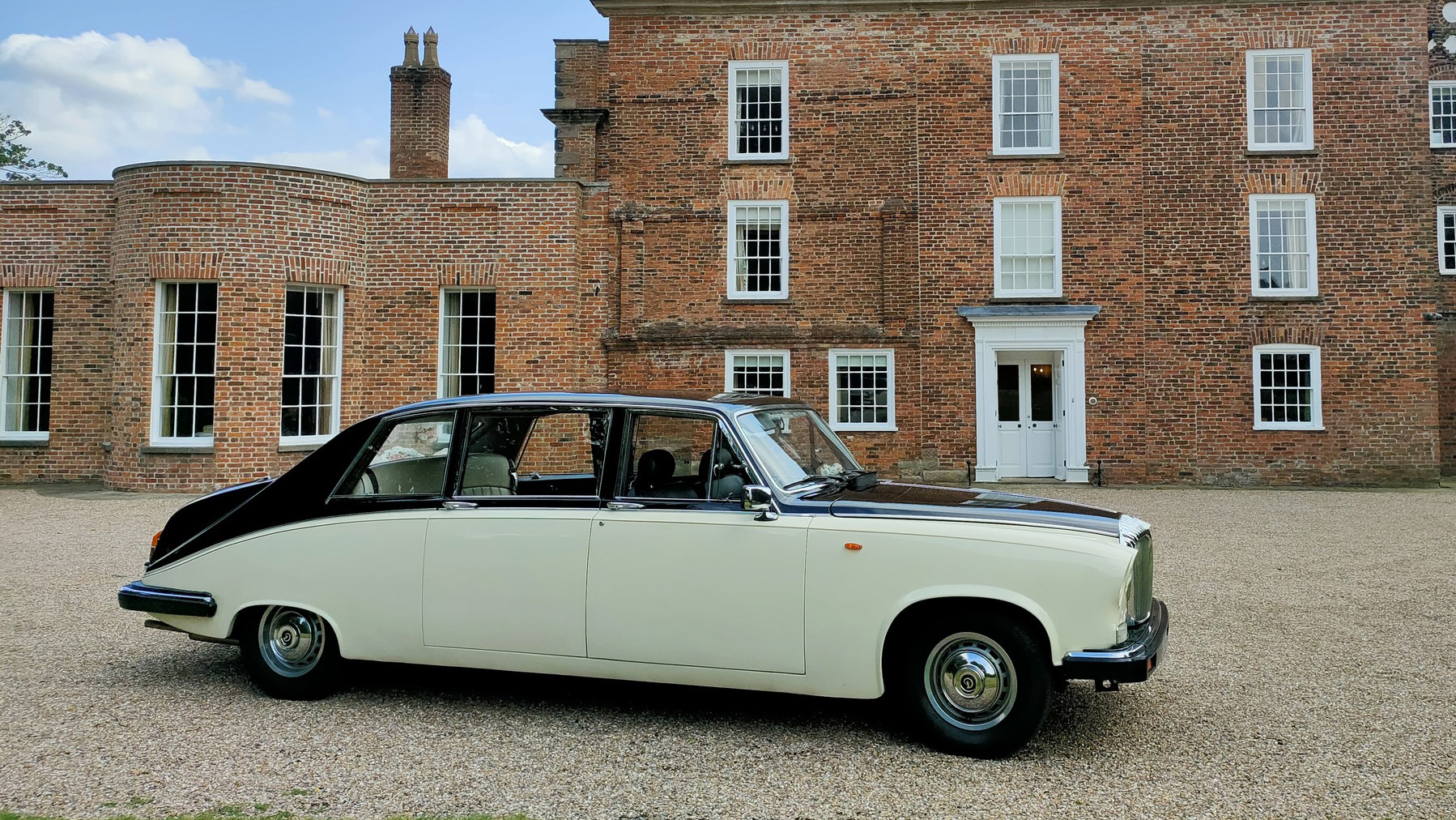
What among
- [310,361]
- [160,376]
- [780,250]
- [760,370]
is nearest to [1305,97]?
[780,250]

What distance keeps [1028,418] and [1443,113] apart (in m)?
13.0

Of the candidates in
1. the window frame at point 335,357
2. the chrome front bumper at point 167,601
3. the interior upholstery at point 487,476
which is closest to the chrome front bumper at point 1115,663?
the interior upholstery at point 487,476

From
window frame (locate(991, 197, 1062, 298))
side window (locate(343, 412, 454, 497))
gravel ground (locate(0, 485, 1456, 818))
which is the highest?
window frame (locate(991, 197, 1062, 298))

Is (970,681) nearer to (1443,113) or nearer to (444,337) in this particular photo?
(444,337)

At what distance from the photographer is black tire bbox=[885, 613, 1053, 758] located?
13.3ft

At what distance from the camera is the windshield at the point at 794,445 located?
461cm

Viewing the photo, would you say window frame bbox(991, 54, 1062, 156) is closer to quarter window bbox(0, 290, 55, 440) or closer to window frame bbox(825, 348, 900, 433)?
window frame bbox(825, 348, 900, 433)

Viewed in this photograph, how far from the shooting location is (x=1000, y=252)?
17359 millimetres

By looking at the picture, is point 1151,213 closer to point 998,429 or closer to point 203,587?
point 998,429

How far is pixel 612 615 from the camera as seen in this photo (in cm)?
448

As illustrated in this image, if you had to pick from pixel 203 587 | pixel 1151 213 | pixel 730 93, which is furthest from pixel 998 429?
pixel 203 587

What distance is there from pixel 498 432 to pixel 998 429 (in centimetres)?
1385

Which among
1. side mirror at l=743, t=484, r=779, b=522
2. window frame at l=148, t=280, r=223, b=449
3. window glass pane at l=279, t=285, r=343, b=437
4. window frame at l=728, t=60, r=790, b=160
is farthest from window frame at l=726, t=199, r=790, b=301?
side mirror at l=743, t=484, r=779, b=522

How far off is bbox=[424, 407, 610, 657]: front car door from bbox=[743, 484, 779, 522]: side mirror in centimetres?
78
